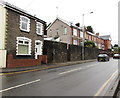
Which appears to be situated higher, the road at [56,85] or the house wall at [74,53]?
the house wall at [74,53]

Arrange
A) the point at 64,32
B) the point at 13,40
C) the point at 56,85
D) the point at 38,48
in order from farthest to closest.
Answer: the point at 64,32, the point at 38,48, the point at 13,40, the point at 56,85

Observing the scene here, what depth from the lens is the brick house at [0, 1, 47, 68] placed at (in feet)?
44.4

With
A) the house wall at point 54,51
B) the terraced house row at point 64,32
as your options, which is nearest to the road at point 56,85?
the house wall at point 54,51

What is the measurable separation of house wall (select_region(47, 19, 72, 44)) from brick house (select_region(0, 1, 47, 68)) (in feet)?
56.1

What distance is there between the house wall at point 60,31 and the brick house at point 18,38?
17.1 meters

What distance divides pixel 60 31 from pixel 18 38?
23537mm

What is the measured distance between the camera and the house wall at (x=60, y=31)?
35656 mm

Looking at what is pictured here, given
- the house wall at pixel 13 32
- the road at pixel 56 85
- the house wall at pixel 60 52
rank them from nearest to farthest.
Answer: the road at pixel 56 85 → the house wall at pixel 13 32 → the house wall at pixel 60 52

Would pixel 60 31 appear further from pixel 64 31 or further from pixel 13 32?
pixel 13 32

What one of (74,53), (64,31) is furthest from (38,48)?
(64,31)

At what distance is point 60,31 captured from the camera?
124 feet

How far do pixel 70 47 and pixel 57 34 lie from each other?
14.9 m

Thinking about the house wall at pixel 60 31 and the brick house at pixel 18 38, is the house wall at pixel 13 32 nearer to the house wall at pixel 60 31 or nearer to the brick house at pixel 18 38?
the brick house at pixel 18 38

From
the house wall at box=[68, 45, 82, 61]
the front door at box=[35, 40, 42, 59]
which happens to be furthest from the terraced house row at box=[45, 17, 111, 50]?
the front door at box=[35, 40, 42, 59]
